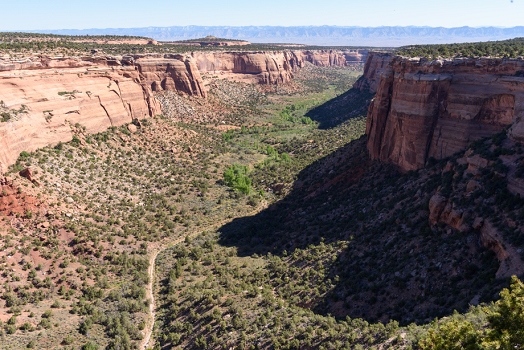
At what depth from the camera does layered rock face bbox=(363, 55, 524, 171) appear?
109ft

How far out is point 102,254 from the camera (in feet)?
126

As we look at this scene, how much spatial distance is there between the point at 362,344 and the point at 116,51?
77530mm

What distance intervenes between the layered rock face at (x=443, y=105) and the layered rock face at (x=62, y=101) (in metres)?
38.4

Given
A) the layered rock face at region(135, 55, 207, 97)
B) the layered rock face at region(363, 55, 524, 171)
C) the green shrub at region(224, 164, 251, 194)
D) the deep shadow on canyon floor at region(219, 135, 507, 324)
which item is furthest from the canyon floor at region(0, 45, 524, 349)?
the layered rock face at region(135, 55, 207, 97)

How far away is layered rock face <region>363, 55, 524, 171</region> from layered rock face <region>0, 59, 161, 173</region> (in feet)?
126

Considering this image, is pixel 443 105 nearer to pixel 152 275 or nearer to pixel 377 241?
pixel 377 241

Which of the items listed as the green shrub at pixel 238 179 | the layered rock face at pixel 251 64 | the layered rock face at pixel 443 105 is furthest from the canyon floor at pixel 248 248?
the layered rock face at pixel 251 64

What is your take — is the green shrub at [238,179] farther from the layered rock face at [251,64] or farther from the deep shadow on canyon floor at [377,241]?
the layered rock face at [251,64]

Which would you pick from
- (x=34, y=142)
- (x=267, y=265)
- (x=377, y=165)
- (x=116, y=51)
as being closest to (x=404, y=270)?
(x=267, y=265)

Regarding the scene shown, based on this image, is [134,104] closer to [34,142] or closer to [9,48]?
[9,48]

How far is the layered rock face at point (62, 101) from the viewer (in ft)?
142

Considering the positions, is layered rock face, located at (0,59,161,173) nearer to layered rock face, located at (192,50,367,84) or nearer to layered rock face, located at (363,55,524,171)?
layered rock face, located at (363,55,524,171)

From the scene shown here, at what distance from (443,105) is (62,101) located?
1757 inches

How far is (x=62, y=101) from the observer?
2050 inches
